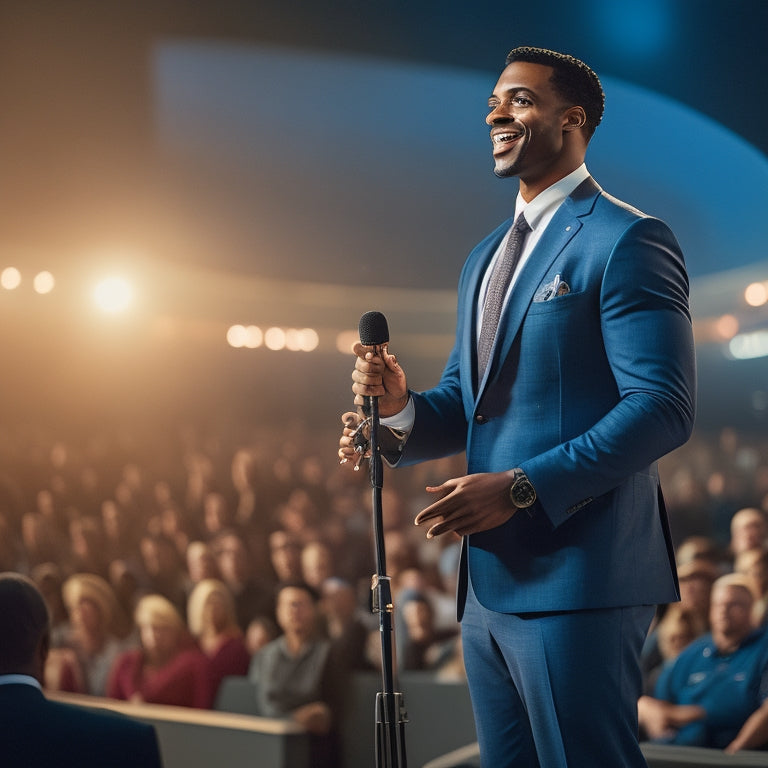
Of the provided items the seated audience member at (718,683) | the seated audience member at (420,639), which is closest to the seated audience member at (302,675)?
the seated audience member at (420,639)

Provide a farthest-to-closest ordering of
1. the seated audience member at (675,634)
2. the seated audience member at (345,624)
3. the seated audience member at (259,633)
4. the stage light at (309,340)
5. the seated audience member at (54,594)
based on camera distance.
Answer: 1. the stage light at (309,340)
2. the seated audience member at (54,594)
3. the seated audience member at (259,633)
4. the seated audience member at (345,624)
5. the seated audience member at (675,634)

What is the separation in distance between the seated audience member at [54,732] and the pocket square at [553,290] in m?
0.77

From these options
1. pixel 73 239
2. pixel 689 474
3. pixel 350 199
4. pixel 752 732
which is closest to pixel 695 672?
pixel 752 732

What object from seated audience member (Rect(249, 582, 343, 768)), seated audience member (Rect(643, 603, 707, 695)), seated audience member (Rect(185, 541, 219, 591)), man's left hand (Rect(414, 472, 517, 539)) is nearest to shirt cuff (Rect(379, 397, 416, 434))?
man's left hand (Rect(414, 472, 517, 539))

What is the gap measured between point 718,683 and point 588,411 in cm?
226

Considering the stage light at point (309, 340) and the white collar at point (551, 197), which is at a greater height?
the stage light at point (309, 340)

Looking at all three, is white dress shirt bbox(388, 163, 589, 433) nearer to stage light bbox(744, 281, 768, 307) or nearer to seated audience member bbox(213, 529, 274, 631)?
seated audience member bbox(213, 529, 274, 631)

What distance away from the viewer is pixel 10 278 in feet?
17.9

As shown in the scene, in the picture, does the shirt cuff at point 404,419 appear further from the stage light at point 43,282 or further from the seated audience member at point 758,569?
the stage light at point 43,282

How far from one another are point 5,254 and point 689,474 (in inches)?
148

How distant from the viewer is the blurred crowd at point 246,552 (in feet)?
12.8

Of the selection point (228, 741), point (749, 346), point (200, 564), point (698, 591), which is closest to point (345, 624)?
point (228, 741)

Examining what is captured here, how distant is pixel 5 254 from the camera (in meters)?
5.43

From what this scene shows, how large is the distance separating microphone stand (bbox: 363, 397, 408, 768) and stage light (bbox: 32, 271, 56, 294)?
4.76 meters
